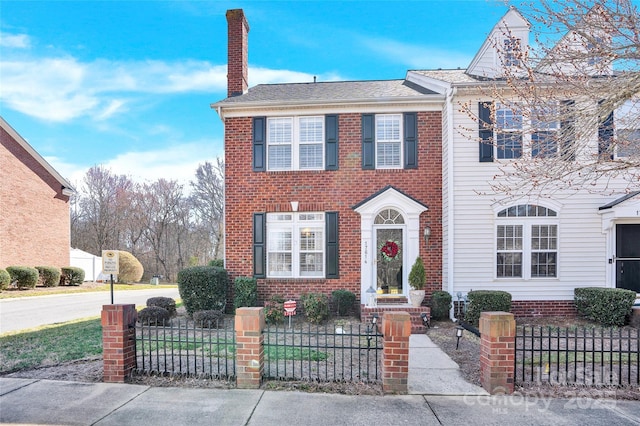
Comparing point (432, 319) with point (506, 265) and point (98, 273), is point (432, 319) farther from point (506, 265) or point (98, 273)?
point (98, 273)

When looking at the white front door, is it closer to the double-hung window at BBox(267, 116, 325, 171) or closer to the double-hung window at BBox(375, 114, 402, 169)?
the double-hung window at BBox(375, 114, 402, 169)

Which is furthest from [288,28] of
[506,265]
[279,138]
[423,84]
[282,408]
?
[282,408]

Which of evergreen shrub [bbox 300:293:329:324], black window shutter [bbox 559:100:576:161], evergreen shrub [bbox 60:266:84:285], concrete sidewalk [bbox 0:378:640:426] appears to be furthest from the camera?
evergreen shrub [bbox 60:266:84:285]

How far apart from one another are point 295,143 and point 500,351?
741cm

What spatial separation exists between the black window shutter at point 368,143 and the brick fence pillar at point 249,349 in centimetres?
635

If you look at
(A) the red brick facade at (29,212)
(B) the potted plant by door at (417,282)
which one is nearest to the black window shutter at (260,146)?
(B) the potted plant by door at (417,282)

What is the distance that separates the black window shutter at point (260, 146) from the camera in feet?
33.6

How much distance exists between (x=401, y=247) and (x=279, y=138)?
462cm

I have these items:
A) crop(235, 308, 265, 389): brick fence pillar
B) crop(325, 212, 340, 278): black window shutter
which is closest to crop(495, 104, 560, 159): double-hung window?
crop(325, 212, 340, 278): black window shutter

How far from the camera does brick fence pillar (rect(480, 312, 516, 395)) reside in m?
4.53

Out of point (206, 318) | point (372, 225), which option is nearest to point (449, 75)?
point (372, 225)

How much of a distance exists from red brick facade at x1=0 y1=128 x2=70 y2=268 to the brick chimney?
47.2ft

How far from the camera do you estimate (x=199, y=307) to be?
9398 mm

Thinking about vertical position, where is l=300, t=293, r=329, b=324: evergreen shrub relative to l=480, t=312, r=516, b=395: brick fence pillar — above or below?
below
